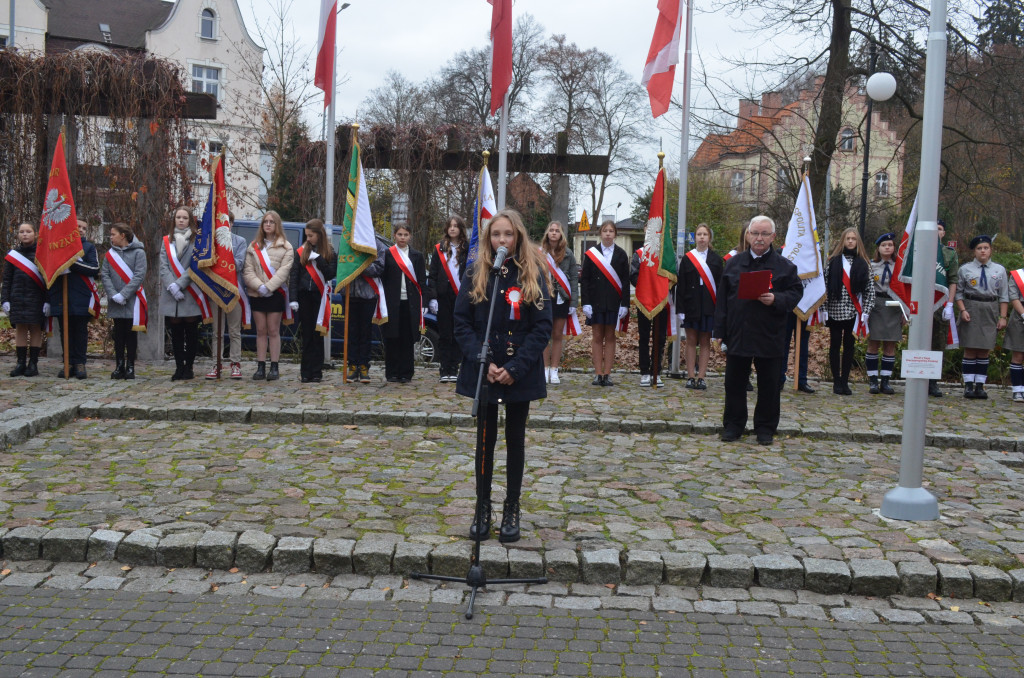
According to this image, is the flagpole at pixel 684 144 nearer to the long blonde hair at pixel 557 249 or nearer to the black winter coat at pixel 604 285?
the black winter coat at pixel 604 285

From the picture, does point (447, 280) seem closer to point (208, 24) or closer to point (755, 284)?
point (755, 284)

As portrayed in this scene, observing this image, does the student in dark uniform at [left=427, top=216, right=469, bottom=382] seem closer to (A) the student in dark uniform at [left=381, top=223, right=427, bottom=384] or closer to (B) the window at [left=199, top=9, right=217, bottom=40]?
(A) the student in dark uniform at [left=381, top=223, right=427, bottom=384]

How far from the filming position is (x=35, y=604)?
4.86 m

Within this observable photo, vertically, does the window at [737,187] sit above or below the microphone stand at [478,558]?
above

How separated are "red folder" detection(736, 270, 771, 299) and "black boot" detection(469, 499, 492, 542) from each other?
4.11 metres

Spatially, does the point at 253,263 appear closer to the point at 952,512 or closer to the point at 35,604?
the point at 35,604

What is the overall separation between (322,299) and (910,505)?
7228 millimetres

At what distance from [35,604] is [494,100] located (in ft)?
31.1

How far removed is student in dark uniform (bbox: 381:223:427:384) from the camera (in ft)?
38.5

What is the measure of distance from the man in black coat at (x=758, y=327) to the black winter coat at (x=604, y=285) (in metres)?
2.65

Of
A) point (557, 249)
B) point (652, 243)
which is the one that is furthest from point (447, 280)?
point (652, 243)

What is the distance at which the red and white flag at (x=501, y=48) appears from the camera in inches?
502

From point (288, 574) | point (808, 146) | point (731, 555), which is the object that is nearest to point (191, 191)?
point (288, 574)

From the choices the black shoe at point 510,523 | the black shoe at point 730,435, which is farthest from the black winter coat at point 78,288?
the black shoe at point 510,523
